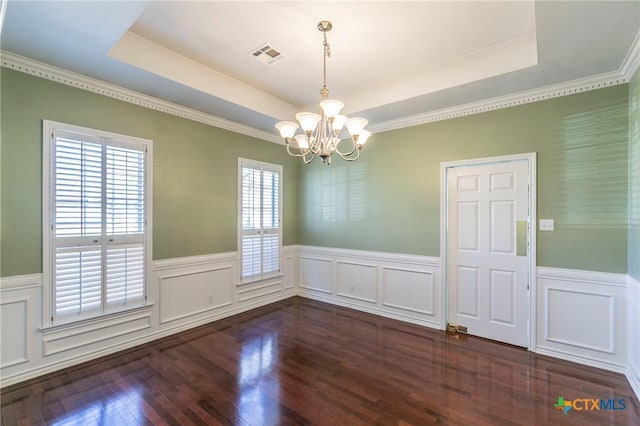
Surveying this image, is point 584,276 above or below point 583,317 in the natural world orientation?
above

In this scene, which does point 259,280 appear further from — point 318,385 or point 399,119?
point 399,119

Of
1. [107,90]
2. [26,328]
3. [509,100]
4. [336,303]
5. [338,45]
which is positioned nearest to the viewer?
[26,328]

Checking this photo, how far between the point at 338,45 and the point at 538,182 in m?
2.54

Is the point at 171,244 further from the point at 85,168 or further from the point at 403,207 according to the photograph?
the point at 403,207

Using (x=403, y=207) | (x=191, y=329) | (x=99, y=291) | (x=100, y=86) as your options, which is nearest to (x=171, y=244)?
(x=99, y=291)

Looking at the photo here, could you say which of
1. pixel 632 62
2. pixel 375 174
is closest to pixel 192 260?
pixel 375 174

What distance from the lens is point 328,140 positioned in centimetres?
256

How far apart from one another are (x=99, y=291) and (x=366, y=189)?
11.4ft

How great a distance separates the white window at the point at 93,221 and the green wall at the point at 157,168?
0.10m

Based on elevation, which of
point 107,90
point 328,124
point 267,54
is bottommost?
point 328,124

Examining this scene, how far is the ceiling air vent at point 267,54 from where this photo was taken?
9.60 ft

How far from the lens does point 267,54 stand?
3.03 meters

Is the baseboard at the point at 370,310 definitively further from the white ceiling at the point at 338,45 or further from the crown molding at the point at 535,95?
the white ceiling at the point at 338,45

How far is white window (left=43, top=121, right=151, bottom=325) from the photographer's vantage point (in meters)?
2.76
